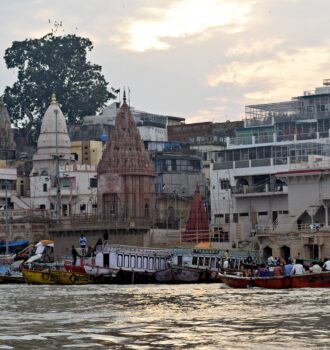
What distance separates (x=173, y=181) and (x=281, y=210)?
16438 millimetres

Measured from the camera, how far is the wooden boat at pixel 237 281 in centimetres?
4853

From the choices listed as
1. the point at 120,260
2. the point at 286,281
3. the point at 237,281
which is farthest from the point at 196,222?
the point at 286,281

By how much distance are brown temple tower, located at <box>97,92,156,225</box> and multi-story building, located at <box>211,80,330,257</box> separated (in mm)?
4963

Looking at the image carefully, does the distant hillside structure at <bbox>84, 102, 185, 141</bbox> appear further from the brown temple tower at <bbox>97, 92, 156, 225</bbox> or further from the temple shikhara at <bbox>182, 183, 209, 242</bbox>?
the temple shikhara at <bbox>182, 183, 209, 242</bbox>

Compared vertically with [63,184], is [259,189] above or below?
below

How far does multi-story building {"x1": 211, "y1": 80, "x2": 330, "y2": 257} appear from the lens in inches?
2825

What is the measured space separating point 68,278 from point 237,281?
13836 mm

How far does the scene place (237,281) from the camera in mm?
48844

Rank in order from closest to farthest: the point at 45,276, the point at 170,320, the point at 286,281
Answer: the point at 170,320 < the point at 286,281 < the point at 45,276

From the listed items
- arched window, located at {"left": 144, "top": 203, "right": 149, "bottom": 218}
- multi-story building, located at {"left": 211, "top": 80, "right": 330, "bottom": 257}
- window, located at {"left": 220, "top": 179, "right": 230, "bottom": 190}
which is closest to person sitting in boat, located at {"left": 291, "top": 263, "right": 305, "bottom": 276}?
multi-story building, located at {"left": 211, "top": 80, "right": 330, "bottom": 257}

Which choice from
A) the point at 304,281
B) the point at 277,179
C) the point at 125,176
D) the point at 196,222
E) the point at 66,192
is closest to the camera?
the point at 304,281

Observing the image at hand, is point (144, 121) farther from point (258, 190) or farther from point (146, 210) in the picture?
point (258, 190)

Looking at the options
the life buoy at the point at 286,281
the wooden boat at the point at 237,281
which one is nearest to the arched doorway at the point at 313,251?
the wooden boat at the point at 237,281

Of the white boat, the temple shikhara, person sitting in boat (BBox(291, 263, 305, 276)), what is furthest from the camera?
the temple shikhara
